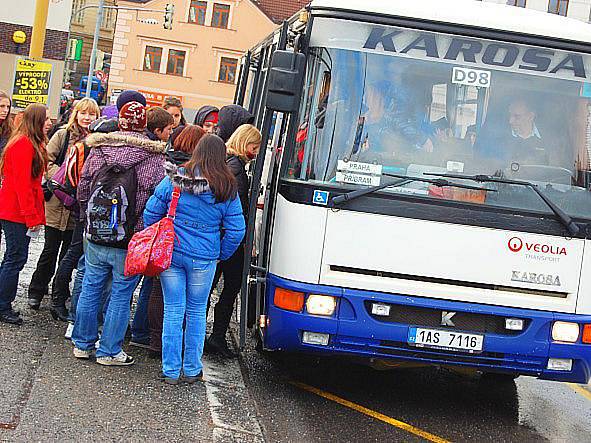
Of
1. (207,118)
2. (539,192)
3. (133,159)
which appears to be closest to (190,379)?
(133,159)

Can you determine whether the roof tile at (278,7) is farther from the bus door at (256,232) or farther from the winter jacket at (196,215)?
the winter jacket at (196,215)

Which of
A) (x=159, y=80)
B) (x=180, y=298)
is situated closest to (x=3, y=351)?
(x=180, y=298)

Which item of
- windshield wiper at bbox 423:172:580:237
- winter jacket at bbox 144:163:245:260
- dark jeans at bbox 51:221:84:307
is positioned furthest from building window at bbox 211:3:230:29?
windshield wiper at bbox 423:172:580:237

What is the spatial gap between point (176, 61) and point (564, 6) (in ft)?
85.1

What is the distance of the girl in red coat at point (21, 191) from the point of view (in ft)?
28.2

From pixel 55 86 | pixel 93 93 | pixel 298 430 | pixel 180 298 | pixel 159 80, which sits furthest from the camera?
pixel 159 80

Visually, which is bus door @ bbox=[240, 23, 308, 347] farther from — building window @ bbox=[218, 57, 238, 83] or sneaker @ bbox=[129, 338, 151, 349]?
building window @ bbox=[218, 57, 238, 83]

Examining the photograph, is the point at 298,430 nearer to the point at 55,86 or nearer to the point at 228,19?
the point at 55,86

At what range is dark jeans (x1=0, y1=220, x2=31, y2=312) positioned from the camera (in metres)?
8.73

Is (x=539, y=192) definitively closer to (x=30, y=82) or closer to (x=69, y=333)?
(x=69, y=333)

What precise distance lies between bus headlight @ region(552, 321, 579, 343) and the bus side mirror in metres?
2.37

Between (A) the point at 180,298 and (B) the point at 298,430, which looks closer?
(B) the point at 298,430

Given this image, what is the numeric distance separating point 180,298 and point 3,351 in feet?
4.72

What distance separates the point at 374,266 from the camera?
730cm
